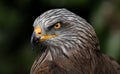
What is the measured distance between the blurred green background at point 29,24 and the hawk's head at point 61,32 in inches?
86.2

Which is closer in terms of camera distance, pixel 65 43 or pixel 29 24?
pixel 65 43

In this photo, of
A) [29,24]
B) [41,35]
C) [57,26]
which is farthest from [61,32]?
[29,24]

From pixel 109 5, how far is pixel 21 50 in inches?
58.9

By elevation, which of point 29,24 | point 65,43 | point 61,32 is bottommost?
point 29,24

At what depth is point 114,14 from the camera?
9586 millimetres

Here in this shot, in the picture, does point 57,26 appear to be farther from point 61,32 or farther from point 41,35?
point 41,35

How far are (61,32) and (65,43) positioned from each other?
11cm

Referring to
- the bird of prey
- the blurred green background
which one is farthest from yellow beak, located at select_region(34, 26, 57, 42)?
the blurred green background

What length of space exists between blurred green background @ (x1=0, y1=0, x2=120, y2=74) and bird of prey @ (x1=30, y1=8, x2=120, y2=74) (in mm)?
2149

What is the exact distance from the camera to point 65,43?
23.4 feet

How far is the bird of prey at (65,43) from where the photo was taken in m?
7.03

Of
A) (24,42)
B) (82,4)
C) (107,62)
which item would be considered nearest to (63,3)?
(82,4)

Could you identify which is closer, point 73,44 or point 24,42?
point 73,44

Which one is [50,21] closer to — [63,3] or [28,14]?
[63,3]
